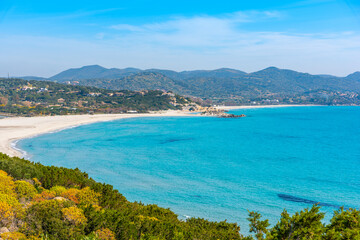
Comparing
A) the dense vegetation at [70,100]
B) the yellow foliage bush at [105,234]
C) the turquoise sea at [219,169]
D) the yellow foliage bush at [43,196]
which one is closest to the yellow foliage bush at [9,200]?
the yellow foliage bush at [43,196]

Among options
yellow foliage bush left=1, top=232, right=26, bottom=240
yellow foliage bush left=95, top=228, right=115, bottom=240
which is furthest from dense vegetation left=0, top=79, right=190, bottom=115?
yellow foliage bush left=95, top=228, right=115, bottom=240

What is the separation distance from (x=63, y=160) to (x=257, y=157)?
1219 inches

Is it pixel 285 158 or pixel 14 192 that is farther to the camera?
pixel 285 158

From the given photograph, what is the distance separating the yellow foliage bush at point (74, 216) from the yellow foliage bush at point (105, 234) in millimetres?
915

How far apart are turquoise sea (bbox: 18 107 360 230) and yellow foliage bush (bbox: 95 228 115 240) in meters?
12.2

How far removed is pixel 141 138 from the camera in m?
62.7

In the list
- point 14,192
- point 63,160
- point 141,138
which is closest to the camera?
point 14,192

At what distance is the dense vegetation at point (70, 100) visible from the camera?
117481 millimetres

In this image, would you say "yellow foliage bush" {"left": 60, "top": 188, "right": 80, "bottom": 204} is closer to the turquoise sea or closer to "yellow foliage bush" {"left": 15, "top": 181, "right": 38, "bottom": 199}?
"yellow foliage bush" {"left": 15, "top": 181, "right": 38, "bottom": 199}

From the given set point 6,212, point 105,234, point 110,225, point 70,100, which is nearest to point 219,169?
point 110,225

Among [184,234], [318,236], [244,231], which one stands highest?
[318,236]

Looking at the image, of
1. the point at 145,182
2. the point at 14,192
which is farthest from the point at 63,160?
the point at 14,192

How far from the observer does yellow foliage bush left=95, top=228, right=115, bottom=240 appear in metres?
11.4

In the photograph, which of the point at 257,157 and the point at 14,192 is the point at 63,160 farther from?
the point at 257,157
